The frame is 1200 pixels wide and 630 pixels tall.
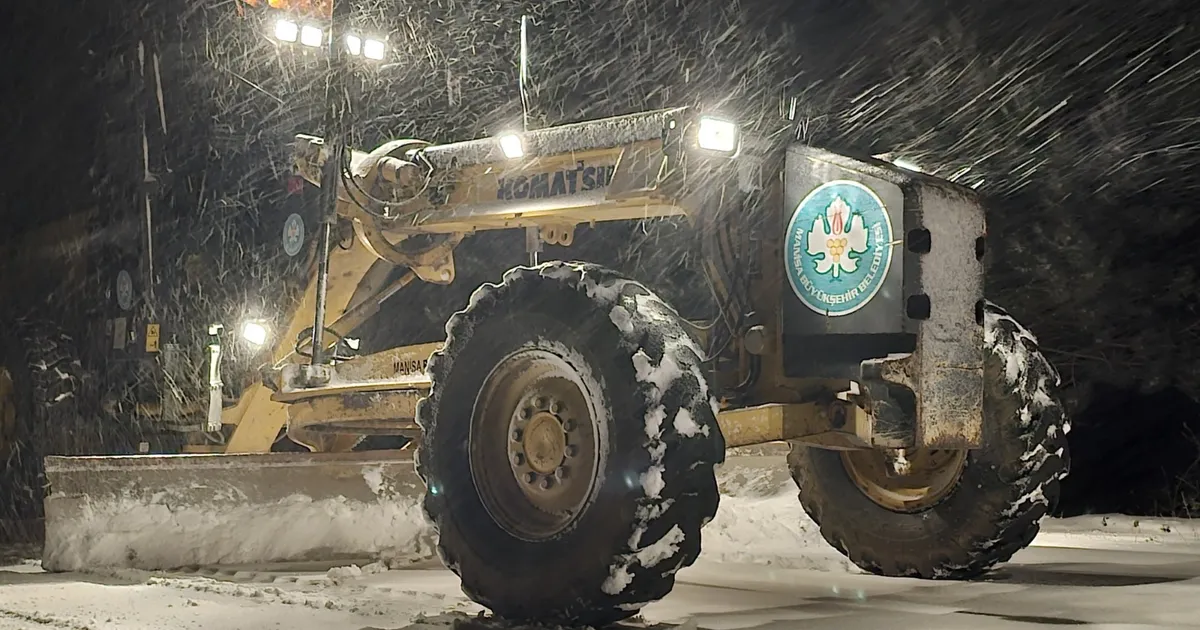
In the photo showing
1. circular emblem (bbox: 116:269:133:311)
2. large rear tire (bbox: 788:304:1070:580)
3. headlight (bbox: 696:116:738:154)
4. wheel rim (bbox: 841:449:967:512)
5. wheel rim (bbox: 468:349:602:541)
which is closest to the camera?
wheel rim (bbox: 468:349:602:541)

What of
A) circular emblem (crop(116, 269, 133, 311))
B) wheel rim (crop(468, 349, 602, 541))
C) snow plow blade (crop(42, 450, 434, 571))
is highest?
circular emblem (crop(116, 269, 133, 311))

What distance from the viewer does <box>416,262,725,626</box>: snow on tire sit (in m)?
4.48

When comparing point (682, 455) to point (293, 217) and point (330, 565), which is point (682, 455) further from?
point (293, 217)

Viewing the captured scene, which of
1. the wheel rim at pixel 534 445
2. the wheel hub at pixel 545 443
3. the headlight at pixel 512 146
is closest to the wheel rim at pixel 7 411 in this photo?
the headlight at pixel 512 146

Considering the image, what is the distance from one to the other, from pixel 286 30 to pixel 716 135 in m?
3.51

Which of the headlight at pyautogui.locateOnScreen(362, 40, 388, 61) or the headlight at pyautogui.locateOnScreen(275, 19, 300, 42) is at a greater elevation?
the headlight at pyautogui.locateOnScreen(275, 19, 300, 42)

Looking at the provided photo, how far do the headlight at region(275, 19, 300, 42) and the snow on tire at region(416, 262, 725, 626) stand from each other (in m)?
3.32

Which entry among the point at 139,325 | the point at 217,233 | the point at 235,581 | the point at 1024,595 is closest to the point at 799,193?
the point at 1024,595

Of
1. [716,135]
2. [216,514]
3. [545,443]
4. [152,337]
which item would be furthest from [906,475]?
[152,337]

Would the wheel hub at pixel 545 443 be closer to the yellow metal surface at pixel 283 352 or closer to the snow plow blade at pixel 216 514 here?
the snow plow blade at pixel 216 514

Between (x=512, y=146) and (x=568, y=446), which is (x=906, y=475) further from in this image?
(x=512, y=146)

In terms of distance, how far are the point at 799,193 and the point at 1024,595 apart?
196cm

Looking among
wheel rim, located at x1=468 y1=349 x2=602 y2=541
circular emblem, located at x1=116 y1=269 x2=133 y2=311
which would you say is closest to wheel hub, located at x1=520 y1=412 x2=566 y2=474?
wheel rim, located at x1=468 y1=349 x2=602 y2=541

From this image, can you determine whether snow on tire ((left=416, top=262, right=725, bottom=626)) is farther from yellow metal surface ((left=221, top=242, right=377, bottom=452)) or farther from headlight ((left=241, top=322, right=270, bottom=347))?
headlight ((left=241, top=322, right=270, bottom=347))
